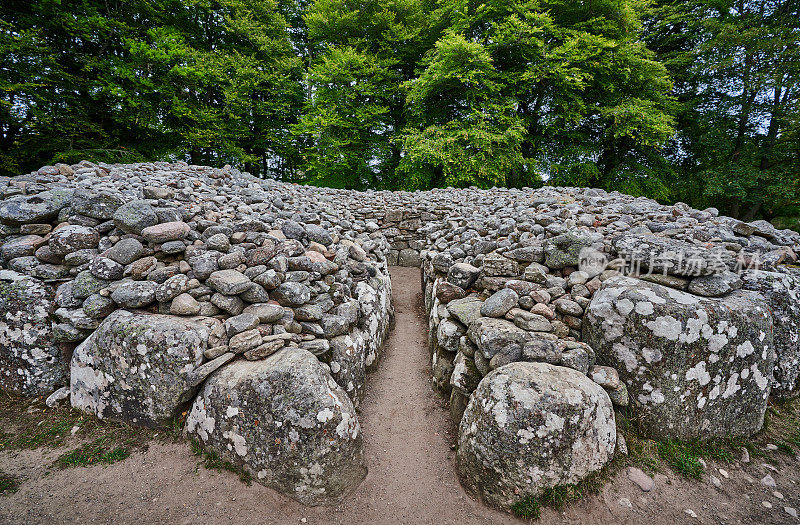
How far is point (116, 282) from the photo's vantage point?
3494 millimetres

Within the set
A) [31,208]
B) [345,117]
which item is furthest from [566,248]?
[345,117]

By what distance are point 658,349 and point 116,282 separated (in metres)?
6.16

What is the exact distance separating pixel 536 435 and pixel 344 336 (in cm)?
251

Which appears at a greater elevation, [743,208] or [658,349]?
[743,208]

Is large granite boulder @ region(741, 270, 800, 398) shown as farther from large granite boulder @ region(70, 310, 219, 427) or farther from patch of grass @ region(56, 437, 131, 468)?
patch of grass @ region(56, 437, 131, 468)

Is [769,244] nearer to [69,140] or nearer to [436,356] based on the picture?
[436,356]

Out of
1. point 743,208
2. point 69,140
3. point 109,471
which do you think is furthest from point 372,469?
point 743,208

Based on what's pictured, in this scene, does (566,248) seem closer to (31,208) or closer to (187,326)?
(187,326)

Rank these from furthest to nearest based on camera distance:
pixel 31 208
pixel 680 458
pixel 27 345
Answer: pixel 31 208 → pixel 27 345 → pixel 680 458

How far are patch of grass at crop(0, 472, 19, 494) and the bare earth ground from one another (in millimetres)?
34

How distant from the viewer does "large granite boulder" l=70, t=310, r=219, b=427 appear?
2957 millimetres

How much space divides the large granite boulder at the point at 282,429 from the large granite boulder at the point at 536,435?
4.46 feet

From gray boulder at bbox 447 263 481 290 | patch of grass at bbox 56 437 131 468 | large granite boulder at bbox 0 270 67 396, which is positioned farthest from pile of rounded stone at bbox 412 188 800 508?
large granite boulder at bbox 0 270 67 396

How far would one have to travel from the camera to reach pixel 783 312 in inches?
140
